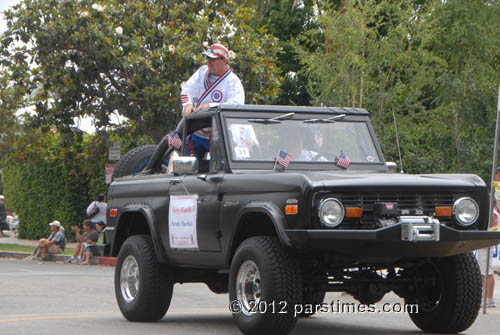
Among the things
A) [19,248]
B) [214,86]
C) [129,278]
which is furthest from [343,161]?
[19,248]

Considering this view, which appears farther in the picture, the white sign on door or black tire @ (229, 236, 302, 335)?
the white sign on door

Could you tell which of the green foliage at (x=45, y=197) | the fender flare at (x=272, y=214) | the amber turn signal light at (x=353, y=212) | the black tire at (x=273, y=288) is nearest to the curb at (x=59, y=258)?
the green foliage at (x=45, y=197)

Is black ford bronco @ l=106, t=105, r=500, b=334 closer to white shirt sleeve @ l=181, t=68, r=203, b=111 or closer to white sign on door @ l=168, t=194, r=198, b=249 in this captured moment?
white sign on door @ l=168, t=194, r=198, b=249

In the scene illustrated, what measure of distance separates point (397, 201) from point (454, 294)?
1.13 m

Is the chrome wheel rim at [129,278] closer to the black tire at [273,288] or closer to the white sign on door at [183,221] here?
the white sign on door at [183,221]

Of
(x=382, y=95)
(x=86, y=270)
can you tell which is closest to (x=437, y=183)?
(x=86, y=270)

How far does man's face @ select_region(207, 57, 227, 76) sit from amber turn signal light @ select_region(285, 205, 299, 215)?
3.03 metres

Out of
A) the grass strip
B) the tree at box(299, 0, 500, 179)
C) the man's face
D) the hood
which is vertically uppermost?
the tree at box(299, 0, 500, 179)

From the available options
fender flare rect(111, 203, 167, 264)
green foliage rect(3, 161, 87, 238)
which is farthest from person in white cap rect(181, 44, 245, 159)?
green foliage rect(3, 161, 87, 238)

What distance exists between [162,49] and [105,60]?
1473 millimetres

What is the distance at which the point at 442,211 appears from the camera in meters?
8.02

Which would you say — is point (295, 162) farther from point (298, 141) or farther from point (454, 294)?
point (454, 294)

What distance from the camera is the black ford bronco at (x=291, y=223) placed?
766cm

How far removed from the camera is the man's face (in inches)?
407
